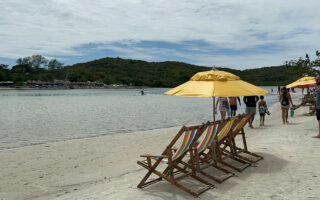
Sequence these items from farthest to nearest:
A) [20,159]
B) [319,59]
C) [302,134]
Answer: [319,59]
[302,134]
[20,159]

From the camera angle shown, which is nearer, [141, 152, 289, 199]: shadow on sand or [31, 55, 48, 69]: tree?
[141, 152, 289, 199]: shadow on sand

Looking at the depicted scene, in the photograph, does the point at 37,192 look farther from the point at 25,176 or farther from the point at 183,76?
the point at 183,76

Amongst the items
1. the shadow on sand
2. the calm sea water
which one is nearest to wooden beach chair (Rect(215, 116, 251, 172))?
the shadow on sand

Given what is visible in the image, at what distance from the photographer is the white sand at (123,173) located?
3.94 metres

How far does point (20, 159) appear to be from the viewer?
23.1 ft

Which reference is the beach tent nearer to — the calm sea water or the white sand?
the white sand

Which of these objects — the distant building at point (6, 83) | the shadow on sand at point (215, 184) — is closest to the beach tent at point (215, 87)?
the shadow on sand at point (215, 184)

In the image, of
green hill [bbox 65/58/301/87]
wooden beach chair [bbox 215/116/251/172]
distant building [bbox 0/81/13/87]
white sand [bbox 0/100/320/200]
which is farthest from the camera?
green hill [bbox 65/58/301/87]

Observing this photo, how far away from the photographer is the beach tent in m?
4.77

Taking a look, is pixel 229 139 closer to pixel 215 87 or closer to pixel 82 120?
pixel 215 87

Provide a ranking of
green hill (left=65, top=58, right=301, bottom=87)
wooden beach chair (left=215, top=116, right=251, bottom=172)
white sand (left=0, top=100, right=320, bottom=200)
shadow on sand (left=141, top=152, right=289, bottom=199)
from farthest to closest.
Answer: green hill (left=65, top=58, right=301, bottom=87)
wooden beach chair (left=215, top=116, right=251, bottom=172)
white sand (left=0, top=100, right=320, bottom=200)
shadow on sand (left=141, top=152, right=289, bottom=199)

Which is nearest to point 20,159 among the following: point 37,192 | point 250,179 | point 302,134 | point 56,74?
point 37,192

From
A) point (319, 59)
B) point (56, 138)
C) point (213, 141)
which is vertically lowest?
point (56, 138)

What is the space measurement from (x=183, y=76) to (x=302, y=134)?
4915 inches
